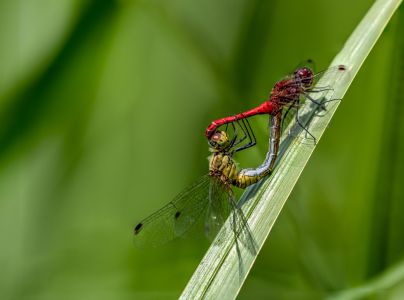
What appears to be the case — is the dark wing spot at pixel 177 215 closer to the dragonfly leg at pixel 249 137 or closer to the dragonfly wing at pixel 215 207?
the dragonfly wing at pixel 215 207

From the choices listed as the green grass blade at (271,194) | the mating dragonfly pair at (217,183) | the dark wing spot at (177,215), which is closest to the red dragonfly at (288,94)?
the mating dragonfly pair at (217,183)

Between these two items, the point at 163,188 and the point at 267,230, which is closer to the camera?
the point at 267,230

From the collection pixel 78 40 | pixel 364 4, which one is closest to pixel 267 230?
pixel 78 40

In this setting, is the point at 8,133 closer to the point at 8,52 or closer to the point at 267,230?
the point at 8,52

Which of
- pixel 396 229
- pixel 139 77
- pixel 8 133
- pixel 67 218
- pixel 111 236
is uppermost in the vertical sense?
pixel 8 133

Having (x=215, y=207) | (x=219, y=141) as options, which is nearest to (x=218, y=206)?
(x=215, y=207)

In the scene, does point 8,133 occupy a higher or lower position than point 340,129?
higher

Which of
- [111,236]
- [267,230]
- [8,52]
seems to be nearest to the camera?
[267,230]
